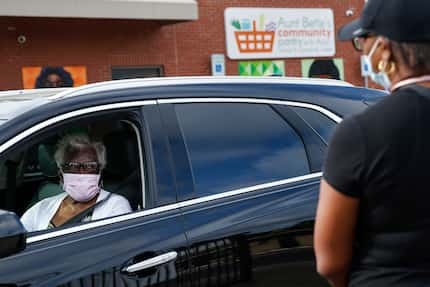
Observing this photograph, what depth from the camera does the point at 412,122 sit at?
1.76 meters

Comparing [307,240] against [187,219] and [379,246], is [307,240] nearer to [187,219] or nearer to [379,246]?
[187,219]

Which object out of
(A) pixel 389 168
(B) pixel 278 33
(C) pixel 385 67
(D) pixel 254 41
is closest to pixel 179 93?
(C) pixel 385 67

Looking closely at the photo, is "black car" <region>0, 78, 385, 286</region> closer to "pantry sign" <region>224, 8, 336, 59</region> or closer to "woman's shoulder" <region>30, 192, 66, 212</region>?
"woman's shoulder" <region>30, 192, 66, 212</region>

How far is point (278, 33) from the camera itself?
15.9 metres

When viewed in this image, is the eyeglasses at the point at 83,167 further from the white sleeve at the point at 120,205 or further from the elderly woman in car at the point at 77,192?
the white sleeve at the point at 120,205

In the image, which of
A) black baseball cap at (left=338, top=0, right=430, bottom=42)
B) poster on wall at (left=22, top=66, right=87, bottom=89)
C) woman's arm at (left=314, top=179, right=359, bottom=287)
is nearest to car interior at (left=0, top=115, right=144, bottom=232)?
woman's arm at (left=314, top=179, right=359, bottom=287)

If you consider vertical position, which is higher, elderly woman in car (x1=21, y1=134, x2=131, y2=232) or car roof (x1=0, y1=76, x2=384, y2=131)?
car roof (x1=0, y1=76, x2=384, y2=131)

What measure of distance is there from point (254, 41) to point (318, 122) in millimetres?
12453

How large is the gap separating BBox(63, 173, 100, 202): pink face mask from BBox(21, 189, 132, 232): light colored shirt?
0.14 ft

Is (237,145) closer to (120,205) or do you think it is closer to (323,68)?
(120,205)

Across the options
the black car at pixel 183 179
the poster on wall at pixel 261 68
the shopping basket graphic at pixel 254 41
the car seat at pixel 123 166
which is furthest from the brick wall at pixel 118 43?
the car seat at pixel 123 166

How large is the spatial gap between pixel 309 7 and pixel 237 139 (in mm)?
13802

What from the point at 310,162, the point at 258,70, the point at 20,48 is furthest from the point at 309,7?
the point at 310,162

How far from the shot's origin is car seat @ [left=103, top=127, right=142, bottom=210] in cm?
311
